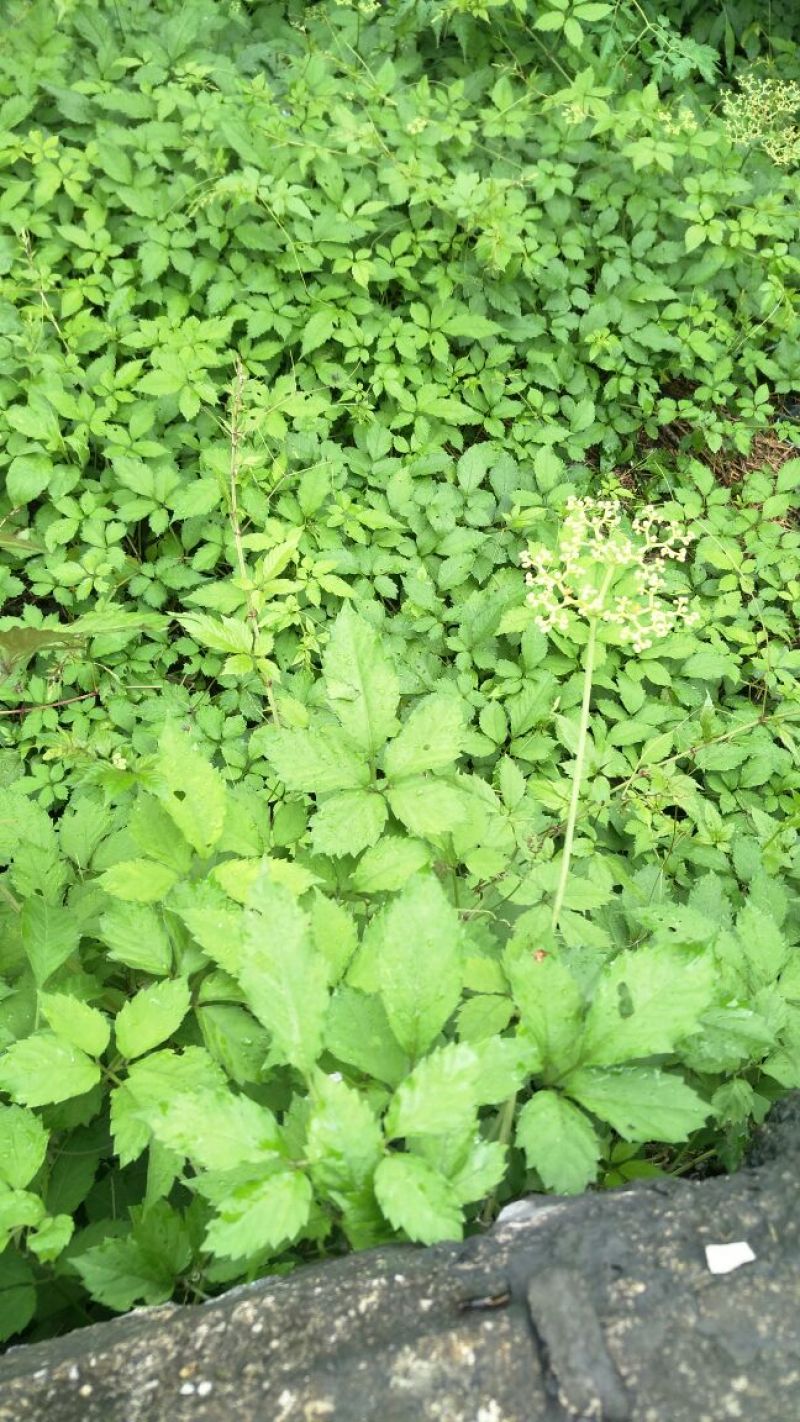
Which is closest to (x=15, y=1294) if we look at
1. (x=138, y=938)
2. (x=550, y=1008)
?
(x=138, y=938)

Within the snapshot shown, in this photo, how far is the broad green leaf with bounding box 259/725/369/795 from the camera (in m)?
1.53

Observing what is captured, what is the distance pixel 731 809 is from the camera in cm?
288

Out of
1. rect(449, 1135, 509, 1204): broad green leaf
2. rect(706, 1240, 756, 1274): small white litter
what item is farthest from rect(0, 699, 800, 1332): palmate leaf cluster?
rect(706, 1240, 756, 1274): small white litter

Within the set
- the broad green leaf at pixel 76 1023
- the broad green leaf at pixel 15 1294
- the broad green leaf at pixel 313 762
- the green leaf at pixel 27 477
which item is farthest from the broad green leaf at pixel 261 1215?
the green leaf at pixel 27 477

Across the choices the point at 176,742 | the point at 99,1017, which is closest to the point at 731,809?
the point at 176,742

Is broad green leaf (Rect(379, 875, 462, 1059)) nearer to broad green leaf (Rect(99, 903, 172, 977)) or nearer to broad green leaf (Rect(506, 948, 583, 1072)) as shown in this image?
broad green leaf (Rect(506, 948, 583, 1072))

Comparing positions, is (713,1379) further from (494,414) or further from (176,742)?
(494,414)

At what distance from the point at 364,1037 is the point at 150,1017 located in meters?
0.35

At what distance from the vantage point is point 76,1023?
4.45 ft

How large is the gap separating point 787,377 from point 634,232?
0.80m

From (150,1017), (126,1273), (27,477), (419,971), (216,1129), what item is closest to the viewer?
(216,1129)

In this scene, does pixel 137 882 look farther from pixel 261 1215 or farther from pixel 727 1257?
pixel 727 1257

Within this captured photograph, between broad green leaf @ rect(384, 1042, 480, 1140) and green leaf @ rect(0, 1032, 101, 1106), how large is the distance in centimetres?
49

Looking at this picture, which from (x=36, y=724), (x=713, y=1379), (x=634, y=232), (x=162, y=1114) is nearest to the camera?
(x=713, y=1379)
